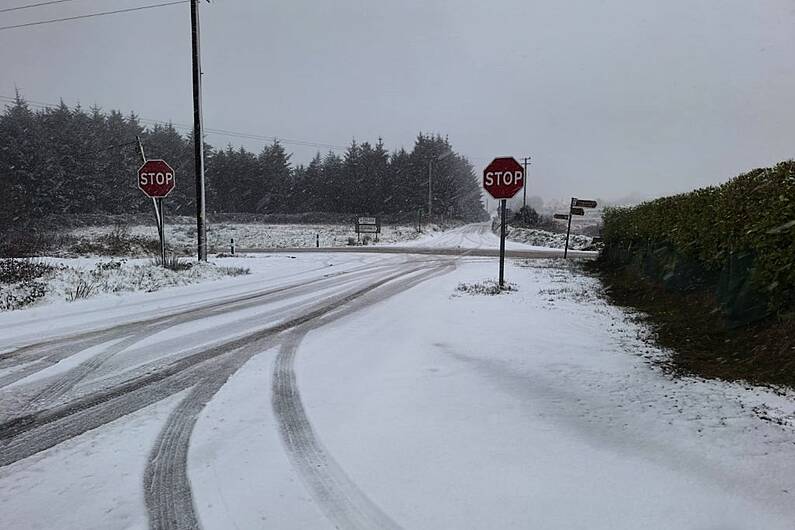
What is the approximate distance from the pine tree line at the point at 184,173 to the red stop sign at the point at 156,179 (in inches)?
1980

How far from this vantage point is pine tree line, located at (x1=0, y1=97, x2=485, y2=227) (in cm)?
5350

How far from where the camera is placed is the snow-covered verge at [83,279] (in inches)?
315

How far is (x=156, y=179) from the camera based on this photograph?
39.7 ft

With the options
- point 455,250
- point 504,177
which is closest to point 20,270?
point 504,177

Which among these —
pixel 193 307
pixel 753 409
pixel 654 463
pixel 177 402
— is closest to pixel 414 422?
pixel 654 463

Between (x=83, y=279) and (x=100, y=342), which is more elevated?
(x=83, y=279)

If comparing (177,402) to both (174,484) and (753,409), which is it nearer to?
(174,484)

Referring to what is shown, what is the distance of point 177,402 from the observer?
3730mm

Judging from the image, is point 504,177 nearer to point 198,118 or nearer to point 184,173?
point 198,118

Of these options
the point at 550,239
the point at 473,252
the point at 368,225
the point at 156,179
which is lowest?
the point at 473,252

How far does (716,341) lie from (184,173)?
74731mm

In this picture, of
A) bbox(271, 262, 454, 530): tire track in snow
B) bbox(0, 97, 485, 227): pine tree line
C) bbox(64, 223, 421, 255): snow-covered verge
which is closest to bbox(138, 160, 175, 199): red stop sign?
bbox(271, 262, 454, 530): tire track in snow

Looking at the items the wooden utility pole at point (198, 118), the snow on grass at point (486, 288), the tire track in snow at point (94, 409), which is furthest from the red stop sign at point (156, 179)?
the tire track in snow at point (94, 409)

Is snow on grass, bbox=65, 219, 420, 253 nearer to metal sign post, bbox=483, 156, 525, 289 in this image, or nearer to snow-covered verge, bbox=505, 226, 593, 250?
snow-covered verge, bbox=505, 226, 593, 250
